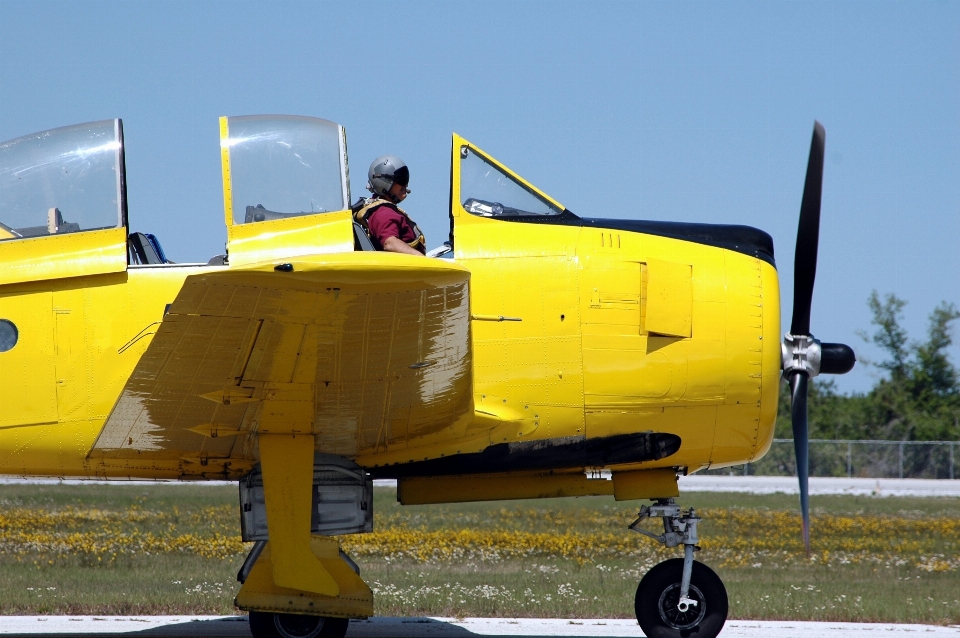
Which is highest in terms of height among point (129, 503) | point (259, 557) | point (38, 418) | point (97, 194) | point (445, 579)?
point (97, 194)

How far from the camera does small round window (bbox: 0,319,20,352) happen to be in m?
6.73

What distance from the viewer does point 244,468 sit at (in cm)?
752

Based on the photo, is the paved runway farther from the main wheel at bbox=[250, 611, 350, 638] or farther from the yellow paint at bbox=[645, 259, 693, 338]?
the yellow paint at bbox=[645, 259, 693, 338]

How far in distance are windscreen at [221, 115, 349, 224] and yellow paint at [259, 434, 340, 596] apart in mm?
1547

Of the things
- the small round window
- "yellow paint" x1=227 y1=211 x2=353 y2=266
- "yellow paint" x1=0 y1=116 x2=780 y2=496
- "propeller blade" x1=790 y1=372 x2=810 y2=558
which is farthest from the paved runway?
"yellow paint" x1=227 y1=211 x2=353 y2=266

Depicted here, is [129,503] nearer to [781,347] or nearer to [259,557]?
[259,557]

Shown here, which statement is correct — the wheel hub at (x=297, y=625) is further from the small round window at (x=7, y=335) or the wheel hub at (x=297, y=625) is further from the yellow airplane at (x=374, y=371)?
the small round window at (x=7, y=335)

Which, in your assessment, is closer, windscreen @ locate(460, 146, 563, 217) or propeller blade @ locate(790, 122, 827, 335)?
windscreen @ locate(460, 146, 563, 217)

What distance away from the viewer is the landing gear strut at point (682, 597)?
24.0 ft

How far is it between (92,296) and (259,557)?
82.7 inches

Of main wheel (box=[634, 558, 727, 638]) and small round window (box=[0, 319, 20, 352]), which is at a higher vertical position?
small round window (box=[0, 319, 20, 352])

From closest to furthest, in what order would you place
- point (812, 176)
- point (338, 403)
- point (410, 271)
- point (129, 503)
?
1. point (410, 271)
2. point (338, 403)
3. point (812, 176)
4. point (129, 503)

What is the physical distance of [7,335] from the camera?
6.74 m

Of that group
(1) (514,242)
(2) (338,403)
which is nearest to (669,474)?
(1) (514,242)
